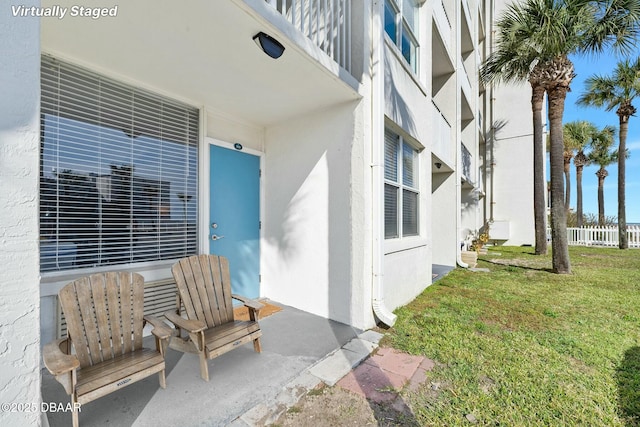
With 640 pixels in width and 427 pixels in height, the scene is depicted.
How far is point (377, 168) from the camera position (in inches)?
147

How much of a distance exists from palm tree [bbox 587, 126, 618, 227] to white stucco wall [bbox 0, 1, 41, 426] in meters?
24.0

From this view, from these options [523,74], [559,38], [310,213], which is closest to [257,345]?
[310,213]

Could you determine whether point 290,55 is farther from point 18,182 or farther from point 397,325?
point 397,325

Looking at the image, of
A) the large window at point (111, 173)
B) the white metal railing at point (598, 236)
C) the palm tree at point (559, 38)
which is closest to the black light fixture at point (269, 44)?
the large window at point (111, 173)

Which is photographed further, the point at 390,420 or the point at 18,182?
the point at 390,420

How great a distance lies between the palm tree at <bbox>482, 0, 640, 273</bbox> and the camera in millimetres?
6637

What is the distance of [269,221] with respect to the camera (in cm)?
482

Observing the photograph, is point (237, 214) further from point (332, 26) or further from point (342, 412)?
point (342, 412)

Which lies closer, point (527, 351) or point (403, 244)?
point (527, 351)

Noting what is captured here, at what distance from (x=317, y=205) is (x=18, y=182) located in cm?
319

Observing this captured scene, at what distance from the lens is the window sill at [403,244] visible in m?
4.34

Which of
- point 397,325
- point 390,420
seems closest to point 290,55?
point 390,420

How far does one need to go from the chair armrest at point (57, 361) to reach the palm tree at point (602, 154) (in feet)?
78.4

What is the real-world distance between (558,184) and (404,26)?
5.84 meters
